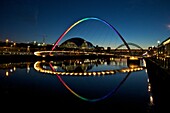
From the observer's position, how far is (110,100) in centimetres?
1540

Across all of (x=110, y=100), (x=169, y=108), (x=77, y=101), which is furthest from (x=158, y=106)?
(x=77, y=101)

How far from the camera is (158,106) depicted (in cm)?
1302

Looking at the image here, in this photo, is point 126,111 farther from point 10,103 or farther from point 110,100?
point 10,103

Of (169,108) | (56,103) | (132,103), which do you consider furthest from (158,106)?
(56,103)

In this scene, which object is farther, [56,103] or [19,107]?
[56,103]

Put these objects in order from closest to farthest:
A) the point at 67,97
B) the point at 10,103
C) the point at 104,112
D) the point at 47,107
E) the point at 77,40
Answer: the point at 104,112
the point at 47,107
the point at 10,103
the point at 67,97
the point at 77,40

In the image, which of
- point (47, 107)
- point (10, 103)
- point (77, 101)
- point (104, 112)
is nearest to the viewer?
point (104, 112)

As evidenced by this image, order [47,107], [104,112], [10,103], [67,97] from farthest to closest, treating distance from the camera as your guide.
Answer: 1. [67,97]
2. [10,103]
3. [47,107]
4. [104,112]

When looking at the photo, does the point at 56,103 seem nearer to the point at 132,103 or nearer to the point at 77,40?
the point at 132,103

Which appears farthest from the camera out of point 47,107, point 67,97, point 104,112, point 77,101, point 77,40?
point 77,40

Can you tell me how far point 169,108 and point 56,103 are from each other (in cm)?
709

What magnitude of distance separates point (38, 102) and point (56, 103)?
1.25 metres

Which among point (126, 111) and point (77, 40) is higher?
point (77, 40)

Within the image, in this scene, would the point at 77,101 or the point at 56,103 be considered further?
the point at 77,101
